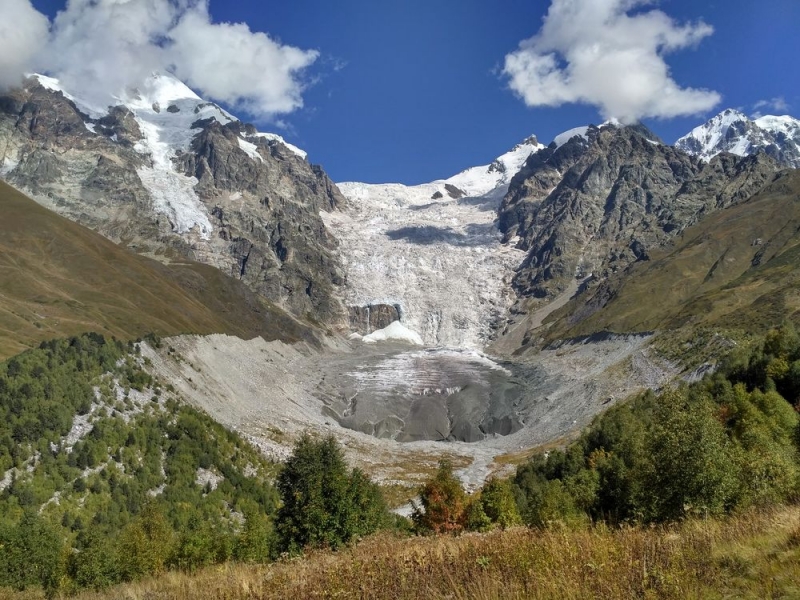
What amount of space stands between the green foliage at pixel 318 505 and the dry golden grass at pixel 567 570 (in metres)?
17.6

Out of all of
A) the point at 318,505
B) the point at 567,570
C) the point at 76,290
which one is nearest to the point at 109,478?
the point at 318,505

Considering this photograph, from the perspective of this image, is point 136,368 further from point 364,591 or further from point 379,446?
point 364,591

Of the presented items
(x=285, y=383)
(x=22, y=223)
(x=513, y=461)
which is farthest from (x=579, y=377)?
(x=22, y=223)

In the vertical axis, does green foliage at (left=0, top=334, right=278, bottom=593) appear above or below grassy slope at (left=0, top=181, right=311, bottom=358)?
below

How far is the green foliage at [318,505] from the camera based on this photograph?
27281 millimetres

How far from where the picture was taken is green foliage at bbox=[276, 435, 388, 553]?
89.5ft

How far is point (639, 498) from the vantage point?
22.0m

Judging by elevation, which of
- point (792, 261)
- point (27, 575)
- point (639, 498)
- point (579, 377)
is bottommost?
point (27, 575)

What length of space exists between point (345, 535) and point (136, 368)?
65041 millimetres

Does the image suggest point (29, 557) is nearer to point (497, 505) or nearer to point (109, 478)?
point (109, 478)

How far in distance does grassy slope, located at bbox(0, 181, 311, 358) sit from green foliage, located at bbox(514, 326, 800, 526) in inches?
2557

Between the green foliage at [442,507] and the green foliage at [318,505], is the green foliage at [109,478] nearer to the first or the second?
the green foliage at [318,505]

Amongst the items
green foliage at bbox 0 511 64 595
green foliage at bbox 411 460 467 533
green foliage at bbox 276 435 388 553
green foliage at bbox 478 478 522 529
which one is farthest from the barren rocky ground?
green foliage at bbox 276 435 388 553

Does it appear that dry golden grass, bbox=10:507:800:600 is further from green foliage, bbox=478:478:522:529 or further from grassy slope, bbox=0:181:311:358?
grassy slope, bbox=0:181:311:358
